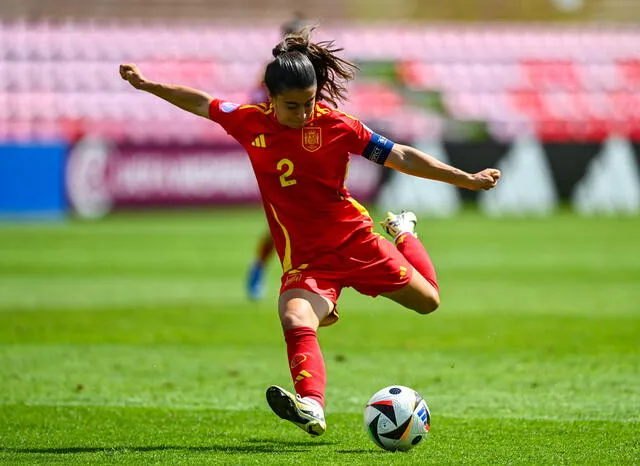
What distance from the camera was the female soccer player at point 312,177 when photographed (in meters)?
6.20

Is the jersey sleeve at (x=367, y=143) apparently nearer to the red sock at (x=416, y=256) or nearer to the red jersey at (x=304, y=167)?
Answer: the red jersey at (x=304, y=167)

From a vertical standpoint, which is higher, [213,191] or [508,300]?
[508,300]

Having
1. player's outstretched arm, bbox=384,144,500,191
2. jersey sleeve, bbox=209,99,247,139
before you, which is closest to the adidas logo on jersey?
jersey sleeve, bbox=209,99,247,139

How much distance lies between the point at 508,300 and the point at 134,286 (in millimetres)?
4837

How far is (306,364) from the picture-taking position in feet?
19.9

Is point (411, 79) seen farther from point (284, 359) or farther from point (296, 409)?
point (296, 409)

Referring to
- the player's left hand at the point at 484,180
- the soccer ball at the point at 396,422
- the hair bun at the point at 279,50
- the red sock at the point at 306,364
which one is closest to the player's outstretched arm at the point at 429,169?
the player's left hand at the point at 484,180

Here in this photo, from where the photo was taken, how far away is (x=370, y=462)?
18.8 feet

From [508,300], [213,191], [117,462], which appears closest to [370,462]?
[117,462]

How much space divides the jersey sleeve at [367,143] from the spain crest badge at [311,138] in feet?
0.59

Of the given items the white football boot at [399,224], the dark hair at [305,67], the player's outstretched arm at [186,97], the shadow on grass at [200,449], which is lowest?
the shadow on grass at [200,449]

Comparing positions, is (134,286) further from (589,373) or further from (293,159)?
(293,159)

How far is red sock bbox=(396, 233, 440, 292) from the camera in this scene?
7.15 metres

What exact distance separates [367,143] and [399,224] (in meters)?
1.19
